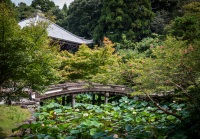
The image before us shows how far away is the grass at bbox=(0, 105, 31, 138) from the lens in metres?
6.27

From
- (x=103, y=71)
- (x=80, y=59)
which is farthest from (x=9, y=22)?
(x=103, y=71)

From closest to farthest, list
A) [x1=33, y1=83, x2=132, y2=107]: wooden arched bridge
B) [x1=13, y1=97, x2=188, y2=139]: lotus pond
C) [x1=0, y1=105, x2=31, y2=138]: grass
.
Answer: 1. [x1=0, y1=105, x2=31, y2=138]: grass
2. [x1=13, y1=97, x2=188, y2=139]: lotus pond
3. [x1=33, y1=83, x2=132, y2=107]: wooden arched bridge

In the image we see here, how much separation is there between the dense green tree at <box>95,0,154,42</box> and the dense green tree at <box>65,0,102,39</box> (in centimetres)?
599

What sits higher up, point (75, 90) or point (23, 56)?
point (23, 56)

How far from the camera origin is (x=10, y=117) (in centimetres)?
728

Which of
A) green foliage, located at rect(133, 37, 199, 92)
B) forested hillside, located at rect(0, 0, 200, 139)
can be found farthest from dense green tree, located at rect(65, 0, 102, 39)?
green foliage, located at rect(133, 37, 199, 92)

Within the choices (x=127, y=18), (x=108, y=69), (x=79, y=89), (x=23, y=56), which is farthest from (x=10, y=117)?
(x=127, y=18)

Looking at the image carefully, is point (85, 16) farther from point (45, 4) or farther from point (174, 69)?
point (174, 69)

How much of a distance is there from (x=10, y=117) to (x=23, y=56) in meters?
2.92

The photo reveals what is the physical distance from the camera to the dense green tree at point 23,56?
5355mm

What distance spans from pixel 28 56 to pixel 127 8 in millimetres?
22072

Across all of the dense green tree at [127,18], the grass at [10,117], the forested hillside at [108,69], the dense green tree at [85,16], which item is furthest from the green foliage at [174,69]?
the dense green tree at [85,16]

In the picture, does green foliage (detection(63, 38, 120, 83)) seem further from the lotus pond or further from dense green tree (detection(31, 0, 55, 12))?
dense green tree (detection(31, 0, 55, 12))

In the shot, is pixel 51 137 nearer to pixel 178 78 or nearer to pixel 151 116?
pixel 178 78
